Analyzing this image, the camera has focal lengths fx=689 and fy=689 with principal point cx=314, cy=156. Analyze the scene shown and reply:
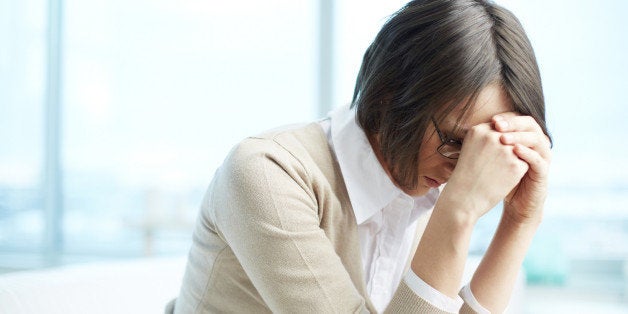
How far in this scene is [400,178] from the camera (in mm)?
1200

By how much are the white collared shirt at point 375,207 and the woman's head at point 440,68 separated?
0.06 meters

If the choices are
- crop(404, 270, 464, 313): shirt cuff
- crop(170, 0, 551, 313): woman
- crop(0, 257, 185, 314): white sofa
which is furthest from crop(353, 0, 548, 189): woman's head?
crop(0, 257, 185, 314): white sofa

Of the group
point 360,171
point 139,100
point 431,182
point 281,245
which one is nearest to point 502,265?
point 431,182

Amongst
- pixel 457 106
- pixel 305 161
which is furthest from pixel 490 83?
pixel 305 161

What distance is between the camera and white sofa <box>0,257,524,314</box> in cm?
127

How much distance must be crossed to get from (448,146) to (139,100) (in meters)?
3.34

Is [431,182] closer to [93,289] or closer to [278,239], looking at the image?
[278,239]

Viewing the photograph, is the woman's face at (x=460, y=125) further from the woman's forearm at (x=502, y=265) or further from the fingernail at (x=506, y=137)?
the woman's forearm at (x=502, y=265)

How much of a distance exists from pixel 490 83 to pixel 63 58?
12.1 feet

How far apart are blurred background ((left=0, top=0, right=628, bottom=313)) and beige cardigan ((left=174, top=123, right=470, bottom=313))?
8.79ft

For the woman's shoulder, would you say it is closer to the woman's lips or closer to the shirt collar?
the shirt collar

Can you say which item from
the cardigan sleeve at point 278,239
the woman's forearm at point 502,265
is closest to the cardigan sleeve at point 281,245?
the cardigan sleeve at point 278,239

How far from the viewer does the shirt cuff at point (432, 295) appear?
1011 millimetres

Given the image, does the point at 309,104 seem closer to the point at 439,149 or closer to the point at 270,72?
the point at 270,72
